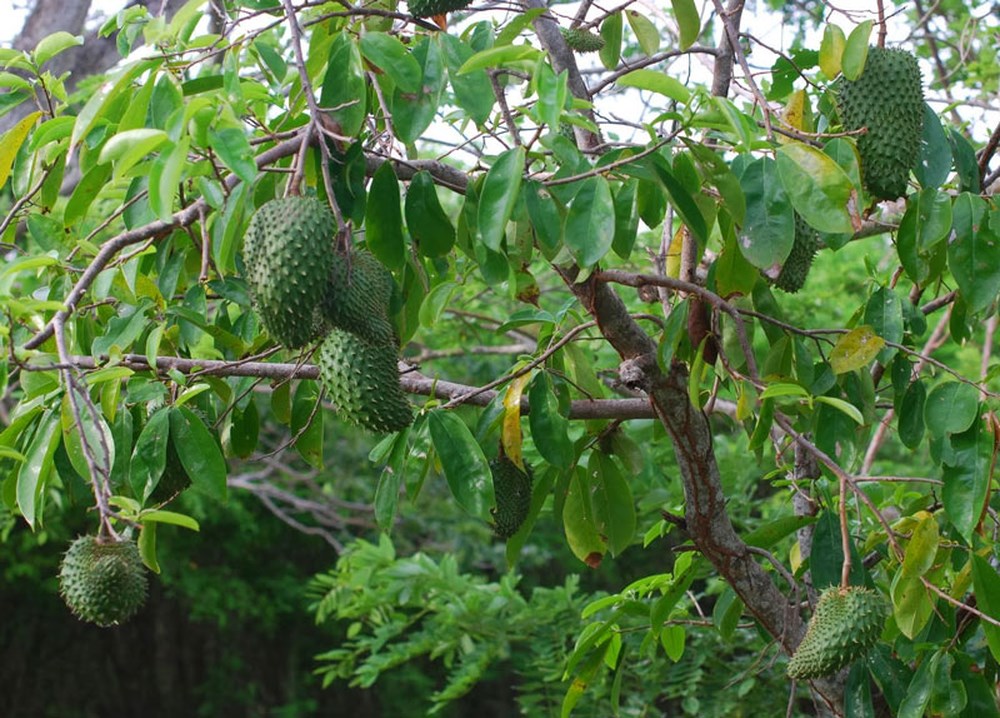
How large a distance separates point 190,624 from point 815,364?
791 centimetres

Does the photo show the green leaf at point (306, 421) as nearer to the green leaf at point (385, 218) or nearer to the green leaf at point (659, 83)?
the green leaf at point (385, 218)

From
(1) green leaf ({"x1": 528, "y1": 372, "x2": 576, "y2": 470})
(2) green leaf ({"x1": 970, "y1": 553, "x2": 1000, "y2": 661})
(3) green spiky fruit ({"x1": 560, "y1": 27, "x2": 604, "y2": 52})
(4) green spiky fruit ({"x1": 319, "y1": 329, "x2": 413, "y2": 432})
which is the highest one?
(3) green spiky fruit ({"x1": 560, "y1": 27, "x2": 604, "y2": 52})

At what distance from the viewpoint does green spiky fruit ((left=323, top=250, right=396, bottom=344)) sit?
1434 millimetres

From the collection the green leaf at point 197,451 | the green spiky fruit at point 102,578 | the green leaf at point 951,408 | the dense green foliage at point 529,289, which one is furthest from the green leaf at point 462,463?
the green leaf at point 951,408

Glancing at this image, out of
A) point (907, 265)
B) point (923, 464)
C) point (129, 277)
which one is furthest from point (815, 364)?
point (923, 464)

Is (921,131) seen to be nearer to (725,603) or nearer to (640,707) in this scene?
(725,603)

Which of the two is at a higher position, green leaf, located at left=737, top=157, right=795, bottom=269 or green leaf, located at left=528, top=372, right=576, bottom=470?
green leaf, located at left=737, top=157, right=795, bottom=269

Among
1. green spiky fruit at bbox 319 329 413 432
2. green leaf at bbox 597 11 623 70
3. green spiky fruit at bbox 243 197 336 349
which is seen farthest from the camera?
green leaf at bbox 597 11 623 70

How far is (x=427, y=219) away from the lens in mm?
1670

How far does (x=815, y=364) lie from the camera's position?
6.66ft

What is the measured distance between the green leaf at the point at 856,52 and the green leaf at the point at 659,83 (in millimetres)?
399

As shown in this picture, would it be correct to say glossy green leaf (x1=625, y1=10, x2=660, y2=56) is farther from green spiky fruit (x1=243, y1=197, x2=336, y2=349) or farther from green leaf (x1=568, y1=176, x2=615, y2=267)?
green spiky fruit (x1=243, y1=197, x2=336, y2=349)

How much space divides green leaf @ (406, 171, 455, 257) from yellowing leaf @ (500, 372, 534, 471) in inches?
10.9

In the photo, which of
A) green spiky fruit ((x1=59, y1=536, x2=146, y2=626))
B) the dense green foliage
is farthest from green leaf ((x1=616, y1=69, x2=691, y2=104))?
green spiky fruit ((x1=59, y1=536, x2=146, y2=626))
